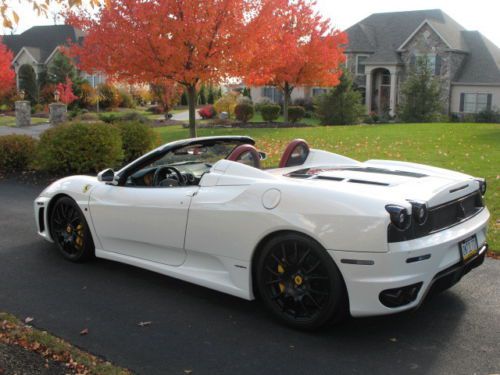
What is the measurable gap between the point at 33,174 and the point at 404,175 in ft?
29.8

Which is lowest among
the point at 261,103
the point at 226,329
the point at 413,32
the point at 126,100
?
the point at 226,329

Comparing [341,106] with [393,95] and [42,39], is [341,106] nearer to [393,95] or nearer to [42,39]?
[393,95]

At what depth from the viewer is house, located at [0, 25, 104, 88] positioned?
55.1 metres

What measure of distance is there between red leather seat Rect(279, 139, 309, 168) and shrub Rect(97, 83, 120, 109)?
40017 mm

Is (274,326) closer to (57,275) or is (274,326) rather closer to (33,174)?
(57,275)

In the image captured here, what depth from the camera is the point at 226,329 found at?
4.23 m

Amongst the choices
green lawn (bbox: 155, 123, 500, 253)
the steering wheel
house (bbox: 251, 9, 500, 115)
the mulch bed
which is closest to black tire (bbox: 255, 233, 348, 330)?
the steering wheel

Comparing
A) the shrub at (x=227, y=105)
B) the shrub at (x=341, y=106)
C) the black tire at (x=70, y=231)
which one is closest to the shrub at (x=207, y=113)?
the shrub at (x=227, y=105)

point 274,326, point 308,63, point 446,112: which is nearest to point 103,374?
point 274,326

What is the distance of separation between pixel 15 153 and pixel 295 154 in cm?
878

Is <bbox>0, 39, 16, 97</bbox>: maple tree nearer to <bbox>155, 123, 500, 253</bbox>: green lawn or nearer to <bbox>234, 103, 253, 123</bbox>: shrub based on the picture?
<bbox>234, 103, 253, 123</bbox>: shrub

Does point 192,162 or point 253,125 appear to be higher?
point 192,162

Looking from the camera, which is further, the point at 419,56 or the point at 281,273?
the point at 419,56

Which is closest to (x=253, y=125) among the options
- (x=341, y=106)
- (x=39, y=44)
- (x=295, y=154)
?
(x=341, y=106)
